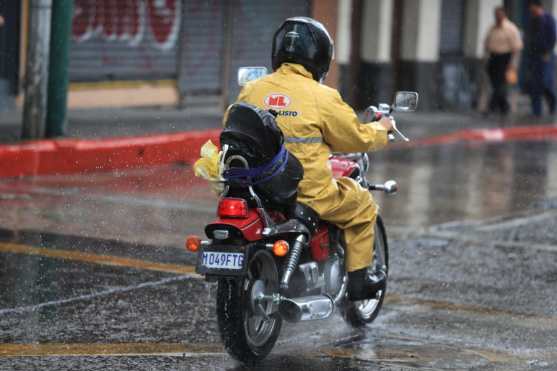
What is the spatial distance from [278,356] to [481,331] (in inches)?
54.2

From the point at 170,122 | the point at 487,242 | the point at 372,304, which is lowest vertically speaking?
the point at 170,122

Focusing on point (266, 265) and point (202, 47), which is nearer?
point (266, 265)

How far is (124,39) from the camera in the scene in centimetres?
1902

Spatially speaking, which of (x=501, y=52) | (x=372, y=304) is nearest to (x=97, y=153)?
(x=372, y=304)

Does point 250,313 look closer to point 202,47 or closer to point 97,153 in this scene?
point 97,153

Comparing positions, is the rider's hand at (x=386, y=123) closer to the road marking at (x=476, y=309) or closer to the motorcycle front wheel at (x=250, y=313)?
the motorcycle front wheel at (x=250, y=313)

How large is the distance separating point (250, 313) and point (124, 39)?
504 inches

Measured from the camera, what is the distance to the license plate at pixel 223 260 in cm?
641

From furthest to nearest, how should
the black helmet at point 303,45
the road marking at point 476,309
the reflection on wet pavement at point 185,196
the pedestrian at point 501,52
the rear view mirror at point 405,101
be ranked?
the pedestrian at point 501,52 → the reflection on wet pavement at point 185,196 → the road marking at point 476,309 → the rear view mirror at point 405,101 → the black helmet at point 303,45

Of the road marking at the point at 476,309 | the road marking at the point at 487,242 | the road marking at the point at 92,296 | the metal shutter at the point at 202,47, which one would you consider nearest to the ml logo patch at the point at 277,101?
the road marking at the point at 92,296

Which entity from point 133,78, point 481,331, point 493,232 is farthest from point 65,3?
point 481,331

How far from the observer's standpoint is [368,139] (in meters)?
7.08

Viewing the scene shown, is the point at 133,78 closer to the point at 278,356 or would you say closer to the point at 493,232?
the point at 493,232

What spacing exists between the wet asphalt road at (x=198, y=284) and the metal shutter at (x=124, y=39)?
4.36 m
